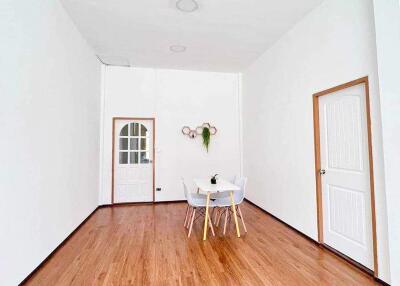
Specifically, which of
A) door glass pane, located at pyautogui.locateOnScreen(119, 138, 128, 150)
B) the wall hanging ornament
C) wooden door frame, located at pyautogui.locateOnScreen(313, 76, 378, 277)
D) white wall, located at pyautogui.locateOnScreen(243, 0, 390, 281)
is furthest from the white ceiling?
door glass pane, located at pyautogui.locateOnScreen(119, 138, 128, 150)

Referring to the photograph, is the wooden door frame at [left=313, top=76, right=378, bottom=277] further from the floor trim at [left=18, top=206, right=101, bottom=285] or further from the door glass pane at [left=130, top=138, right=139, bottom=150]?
the door glass pane at [left=130, top=138, right=139, bottom=150]

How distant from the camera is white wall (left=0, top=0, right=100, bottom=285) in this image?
1868 millimetres

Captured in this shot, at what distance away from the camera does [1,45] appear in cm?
179

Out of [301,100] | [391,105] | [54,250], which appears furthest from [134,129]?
[391,105]

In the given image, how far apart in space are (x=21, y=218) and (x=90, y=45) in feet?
10.4

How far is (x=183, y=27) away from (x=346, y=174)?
304cm

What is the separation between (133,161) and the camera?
201 inches

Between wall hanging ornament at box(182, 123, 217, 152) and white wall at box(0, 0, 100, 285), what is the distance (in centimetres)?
233

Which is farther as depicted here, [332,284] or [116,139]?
[116,139]

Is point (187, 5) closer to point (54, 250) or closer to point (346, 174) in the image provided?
point (346, 174)

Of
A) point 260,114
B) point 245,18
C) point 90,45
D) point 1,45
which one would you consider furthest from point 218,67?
point 1,45

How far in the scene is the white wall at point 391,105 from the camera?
71.9 inches

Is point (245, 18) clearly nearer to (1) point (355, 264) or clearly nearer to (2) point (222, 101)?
(2) point (222, 101)

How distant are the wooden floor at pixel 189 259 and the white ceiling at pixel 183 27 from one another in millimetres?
3167
